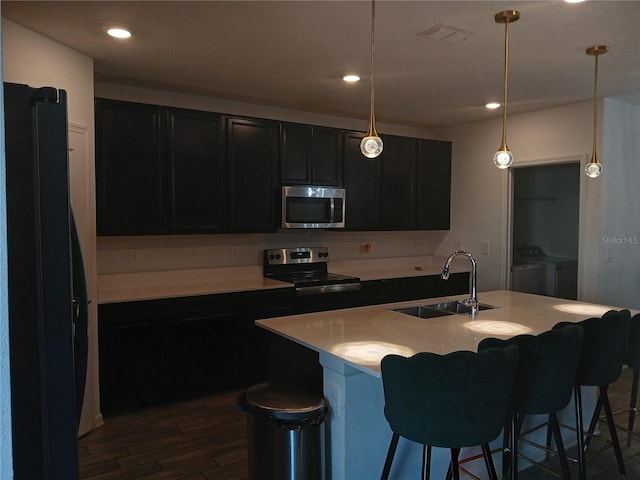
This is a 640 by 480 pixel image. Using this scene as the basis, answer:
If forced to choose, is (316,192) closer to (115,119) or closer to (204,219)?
(204,219)

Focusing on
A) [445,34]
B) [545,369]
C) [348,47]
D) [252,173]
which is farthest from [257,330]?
[445,34]

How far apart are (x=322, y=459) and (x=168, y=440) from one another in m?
1.35

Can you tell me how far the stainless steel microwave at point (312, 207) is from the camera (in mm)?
4375

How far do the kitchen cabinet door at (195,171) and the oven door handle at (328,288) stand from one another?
88 cm

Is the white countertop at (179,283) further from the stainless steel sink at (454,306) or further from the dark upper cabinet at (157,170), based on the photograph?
the stainless steel sink at (454,306)

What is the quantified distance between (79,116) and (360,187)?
266 cm

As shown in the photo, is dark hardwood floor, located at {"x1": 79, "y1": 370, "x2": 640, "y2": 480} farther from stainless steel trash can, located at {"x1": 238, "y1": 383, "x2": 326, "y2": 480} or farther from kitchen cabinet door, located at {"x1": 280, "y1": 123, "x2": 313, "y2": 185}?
kitchen cabinet door, located at {"x1": 280, "y1": 123, "x2": 313, "y2": 185}

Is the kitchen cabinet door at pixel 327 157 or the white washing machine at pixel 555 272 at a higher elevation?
the kitchen cabinet door at pixel 327 157

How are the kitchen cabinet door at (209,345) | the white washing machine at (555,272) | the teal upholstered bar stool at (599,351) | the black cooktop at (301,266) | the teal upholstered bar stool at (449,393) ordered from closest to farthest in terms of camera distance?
1. the teal upholstered bar stool at (449,393)
2. the teal upholstered bar stool at (599,351)
3. the kitchen cabinet door at (209,345)
4. the black cooktop at (301,266)
5. the white washing machine at (555,272)

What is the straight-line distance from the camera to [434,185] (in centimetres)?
552

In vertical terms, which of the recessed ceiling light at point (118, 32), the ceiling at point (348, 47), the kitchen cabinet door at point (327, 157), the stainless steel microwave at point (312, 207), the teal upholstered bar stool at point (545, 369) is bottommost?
the teal upholstered bar stool at point (545, 369)

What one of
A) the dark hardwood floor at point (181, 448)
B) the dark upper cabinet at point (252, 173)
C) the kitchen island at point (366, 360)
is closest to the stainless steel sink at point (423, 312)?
the kitchen island at point (366, 360)

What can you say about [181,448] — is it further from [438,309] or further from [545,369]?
[545,369]

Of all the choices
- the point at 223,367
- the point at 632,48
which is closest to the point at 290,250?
the point at 223,367
